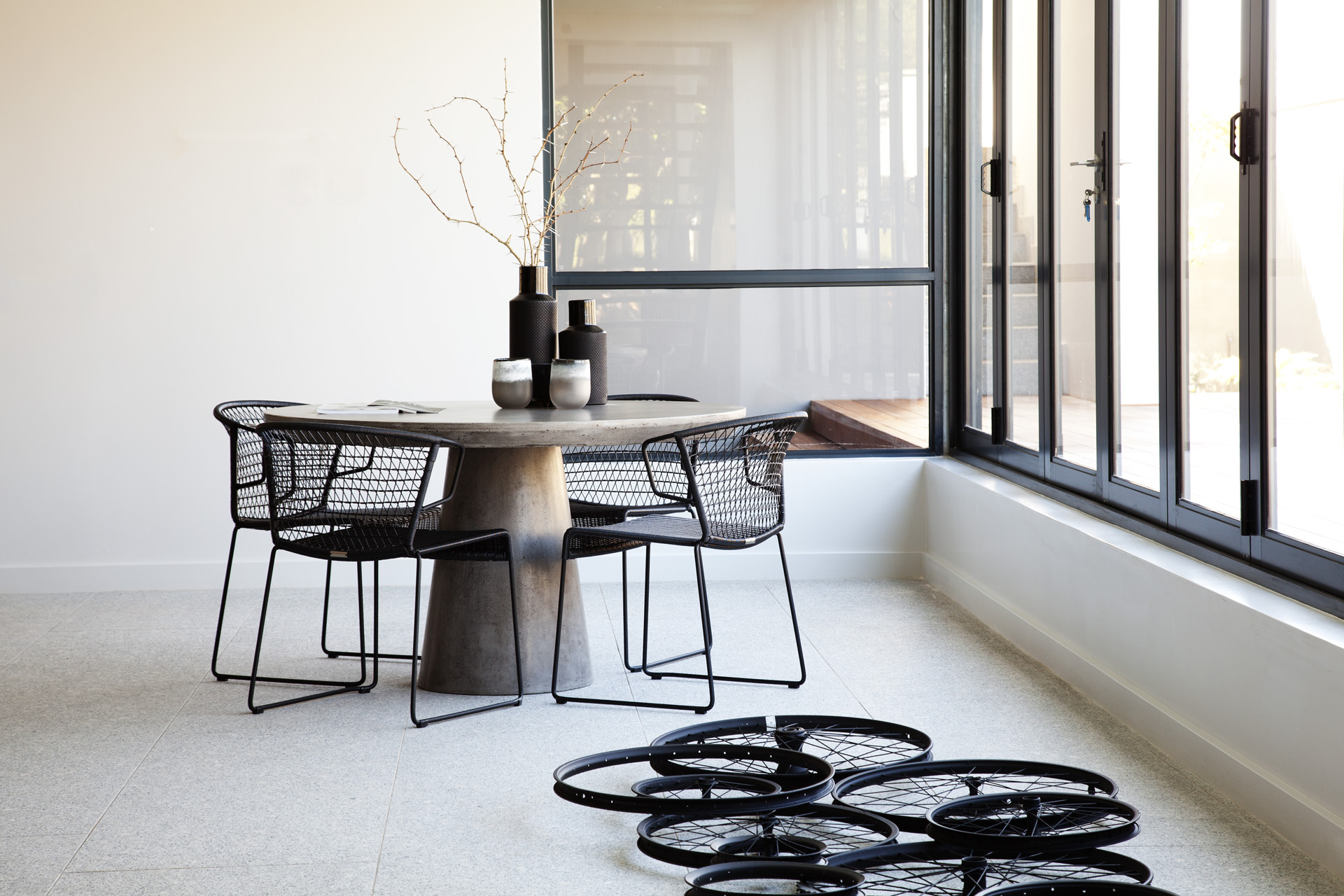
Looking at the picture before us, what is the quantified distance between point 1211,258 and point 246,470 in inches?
105

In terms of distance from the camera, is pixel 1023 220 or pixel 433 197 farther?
pixel 433 197

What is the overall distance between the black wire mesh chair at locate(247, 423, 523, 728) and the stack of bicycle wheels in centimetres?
74

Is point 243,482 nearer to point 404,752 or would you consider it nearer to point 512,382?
point 512,382

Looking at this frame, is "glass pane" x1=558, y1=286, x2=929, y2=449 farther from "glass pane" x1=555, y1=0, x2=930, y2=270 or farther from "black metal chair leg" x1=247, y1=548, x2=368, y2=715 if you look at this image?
"black metal chair leg" x1=247, y1=548, x2=368, y2=715

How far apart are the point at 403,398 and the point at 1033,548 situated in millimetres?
2513

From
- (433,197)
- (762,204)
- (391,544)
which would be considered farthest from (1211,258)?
(433,197)

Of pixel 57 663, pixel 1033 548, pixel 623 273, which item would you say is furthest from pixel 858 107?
pixel 57 663

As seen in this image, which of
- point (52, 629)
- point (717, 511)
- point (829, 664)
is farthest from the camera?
point (52, 629)

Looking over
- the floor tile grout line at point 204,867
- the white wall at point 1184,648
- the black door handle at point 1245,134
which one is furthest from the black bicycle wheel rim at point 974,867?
the black door handle at point 1245,134

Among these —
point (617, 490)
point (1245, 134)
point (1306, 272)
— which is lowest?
point (617, 490)

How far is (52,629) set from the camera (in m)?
4.29

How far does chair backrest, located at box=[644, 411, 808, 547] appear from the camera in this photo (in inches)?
126

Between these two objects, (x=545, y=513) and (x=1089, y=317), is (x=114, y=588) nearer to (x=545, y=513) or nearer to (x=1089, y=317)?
(x=545, y=513)

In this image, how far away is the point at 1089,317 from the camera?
3.78 m
